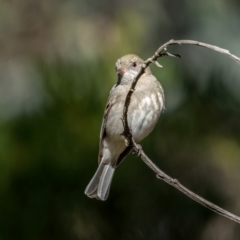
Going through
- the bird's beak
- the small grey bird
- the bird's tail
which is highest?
the bird's beak

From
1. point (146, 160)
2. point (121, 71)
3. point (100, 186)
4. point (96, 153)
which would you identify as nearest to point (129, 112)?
point (121, 71)

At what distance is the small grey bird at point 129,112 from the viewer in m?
3.49

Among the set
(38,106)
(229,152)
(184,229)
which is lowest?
(184,229)

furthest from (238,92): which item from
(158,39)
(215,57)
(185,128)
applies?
(158,39)

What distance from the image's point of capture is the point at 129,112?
3.63 meters

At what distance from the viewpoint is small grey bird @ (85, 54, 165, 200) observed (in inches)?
138

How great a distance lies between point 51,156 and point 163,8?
3.47 meters

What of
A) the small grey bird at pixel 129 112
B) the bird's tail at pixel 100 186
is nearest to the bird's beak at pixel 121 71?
the small grey bird at pixel 129 112

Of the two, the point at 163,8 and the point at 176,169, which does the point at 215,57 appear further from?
the point at 163,8

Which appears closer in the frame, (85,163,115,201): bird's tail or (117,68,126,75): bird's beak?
(85,163,115,201): bird's tail

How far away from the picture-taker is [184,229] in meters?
3.12

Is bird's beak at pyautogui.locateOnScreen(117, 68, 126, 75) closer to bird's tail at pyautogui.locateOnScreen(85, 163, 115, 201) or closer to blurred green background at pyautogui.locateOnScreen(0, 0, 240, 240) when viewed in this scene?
blurred green background at pyautogui.locateOnScreen(0, 0, 240, 240)

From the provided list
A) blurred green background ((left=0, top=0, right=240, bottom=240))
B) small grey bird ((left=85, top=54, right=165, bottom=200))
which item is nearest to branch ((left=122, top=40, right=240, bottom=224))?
blurred green background ((left=0, top=0, right=240, bottom=240))

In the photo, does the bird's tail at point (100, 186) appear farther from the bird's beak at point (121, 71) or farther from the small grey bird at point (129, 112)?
the bird's beak at point (121, 71)
